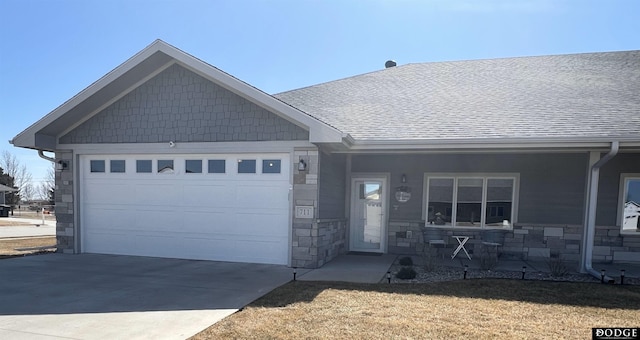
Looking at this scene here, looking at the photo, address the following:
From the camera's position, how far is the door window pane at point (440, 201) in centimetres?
929

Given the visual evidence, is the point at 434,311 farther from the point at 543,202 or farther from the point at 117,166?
the point at 117,166

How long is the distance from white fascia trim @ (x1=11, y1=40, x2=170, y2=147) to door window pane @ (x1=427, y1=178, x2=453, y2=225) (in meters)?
7.46

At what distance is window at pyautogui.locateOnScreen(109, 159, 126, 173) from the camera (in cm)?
867

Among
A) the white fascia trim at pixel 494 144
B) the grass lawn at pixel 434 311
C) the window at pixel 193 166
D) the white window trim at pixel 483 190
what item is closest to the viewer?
the grass lawn at pixel 434 311

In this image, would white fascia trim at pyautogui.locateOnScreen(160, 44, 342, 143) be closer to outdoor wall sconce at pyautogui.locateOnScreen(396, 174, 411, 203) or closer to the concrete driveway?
the concrete driveway

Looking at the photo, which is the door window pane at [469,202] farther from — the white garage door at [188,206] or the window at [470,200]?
the white garage door at [188,206]

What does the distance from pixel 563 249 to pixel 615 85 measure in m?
4.59

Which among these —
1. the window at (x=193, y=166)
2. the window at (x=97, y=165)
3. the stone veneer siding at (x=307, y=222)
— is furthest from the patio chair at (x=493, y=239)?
the window at (x=97, y=165)

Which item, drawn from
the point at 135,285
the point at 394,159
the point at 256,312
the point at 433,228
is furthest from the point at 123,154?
the point at 433,228

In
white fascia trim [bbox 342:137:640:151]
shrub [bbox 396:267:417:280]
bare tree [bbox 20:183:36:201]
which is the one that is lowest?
bare tree [bbox 20:183:36:201]

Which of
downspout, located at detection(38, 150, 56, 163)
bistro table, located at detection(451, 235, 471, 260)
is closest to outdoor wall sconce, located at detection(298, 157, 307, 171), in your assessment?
bistro table, located at detection(451, 235, 471, 260)

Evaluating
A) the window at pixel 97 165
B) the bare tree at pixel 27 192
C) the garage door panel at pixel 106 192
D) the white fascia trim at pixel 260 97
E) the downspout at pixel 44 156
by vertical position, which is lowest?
the bare tree at pixel 27 192

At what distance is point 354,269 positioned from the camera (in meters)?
7.35

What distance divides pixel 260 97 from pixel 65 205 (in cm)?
597
